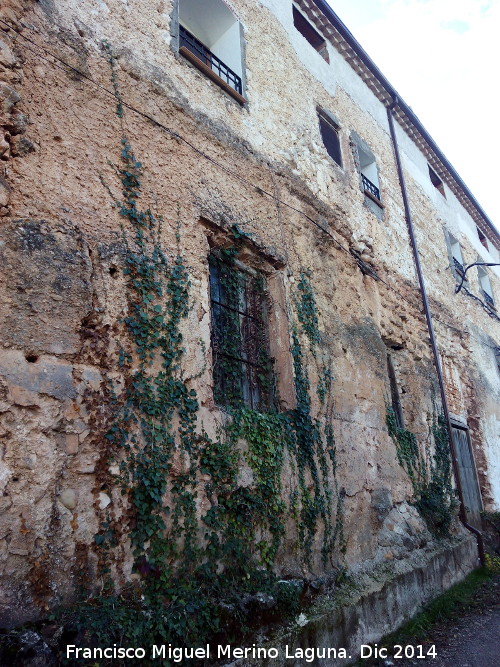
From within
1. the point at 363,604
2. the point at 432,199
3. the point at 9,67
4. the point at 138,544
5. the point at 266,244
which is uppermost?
the point at 432,199

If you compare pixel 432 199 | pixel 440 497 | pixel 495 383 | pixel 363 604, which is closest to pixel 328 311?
pixel 363 604

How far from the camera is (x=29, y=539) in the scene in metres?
2.46

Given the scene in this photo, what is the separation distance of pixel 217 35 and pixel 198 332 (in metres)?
4.21

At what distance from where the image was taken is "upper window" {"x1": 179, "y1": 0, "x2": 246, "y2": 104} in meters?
5.34

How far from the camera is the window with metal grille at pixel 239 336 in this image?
408 cm

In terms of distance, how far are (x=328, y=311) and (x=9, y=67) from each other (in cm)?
365

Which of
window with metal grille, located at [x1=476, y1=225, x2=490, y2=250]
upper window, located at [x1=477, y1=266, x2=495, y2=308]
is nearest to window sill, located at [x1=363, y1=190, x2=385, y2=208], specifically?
upper window, located at [x1=477, y1=266, x2=495, y2=308]

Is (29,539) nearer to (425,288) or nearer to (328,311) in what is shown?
(328,311)

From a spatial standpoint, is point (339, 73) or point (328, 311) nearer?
point (328, 311)

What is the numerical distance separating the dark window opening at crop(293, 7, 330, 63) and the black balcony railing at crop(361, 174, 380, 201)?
1.97 m

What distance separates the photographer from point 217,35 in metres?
5.83

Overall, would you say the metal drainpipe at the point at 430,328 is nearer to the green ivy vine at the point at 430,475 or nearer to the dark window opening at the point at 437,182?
the green ivy vine at the point at 430,475

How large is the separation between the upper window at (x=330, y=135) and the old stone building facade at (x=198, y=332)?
3cm

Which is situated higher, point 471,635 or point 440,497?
point 440,497
